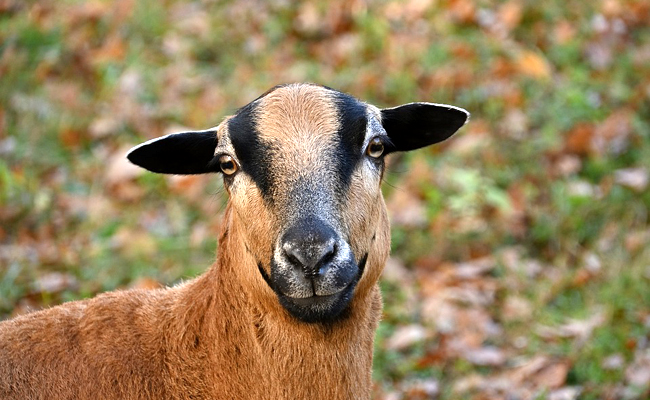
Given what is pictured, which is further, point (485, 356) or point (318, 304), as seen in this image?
point (485, 356)

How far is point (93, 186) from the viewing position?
905 cm

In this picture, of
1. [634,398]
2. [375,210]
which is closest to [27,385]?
[375,210]

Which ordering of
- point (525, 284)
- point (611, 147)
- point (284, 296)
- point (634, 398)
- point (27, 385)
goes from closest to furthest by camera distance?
point (284, 296) → point (27, 385) → point (634, 398) → point (525, 284) → point (611, 147)

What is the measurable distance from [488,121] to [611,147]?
1.30m

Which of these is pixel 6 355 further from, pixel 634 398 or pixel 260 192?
pixel 634 398

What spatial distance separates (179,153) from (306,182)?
0.98m

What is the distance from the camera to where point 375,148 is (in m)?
4.25

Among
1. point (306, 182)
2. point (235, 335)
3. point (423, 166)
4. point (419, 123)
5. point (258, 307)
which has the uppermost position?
point (423, 166)

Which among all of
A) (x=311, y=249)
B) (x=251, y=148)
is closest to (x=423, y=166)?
(x=251, y=148)

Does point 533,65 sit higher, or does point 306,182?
point 533,65

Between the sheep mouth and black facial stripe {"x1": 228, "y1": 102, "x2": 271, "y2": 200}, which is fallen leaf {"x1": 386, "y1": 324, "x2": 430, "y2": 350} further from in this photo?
black facial stripe {"x1": 228, "y1": 102, "x2": 271, "y2": 200}

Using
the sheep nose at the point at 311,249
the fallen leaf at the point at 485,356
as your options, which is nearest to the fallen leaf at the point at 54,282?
Answer: the fallen leaf at the point at 485,356

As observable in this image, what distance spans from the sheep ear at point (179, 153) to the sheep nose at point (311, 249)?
919 mm

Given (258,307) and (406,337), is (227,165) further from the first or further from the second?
(406,337)
